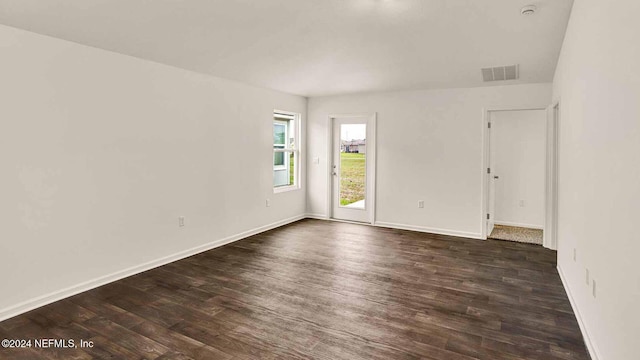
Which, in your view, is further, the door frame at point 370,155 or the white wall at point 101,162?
the door frame at point 370,155

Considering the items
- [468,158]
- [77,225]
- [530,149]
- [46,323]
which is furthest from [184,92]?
[530,149]

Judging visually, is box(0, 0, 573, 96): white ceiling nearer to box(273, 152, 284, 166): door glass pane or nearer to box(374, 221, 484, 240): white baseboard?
box(273, 152, 284, 166): door glass pane

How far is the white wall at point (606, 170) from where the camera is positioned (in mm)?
1541

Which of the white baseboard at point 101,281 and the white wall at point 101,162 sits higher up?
the white wall at point 101,162

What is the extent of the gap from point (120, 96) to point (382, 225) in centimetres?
434

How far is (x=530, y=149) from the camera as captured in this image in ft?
20.9

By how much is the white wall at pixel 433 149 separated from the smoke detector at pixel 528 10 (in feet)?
8.71

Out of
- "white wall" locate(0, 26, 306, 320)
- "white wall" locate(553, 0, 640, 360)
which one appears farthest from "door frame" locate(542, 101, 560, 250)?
"white wall" locate(0, 26, 306, 320)

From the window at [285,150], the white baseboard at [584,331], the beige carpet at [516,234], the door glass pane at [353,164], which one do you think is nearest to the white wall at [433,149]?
the door glass pane at [353,164]

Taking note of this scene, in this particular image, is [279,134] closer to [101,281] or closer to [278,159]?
[278,159]

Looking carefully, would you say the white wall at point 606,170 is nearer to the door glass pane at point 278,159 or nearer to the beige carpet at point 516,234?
the beige carpet at point 516,234

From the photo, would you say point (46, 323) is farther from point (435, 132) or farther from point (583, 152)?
point (435, 132)

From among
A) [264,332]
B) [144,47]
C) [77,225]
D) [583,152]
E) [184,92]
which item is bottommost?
[264,332]

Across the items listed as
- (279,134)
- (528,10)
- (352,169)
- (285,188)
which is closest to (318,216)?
(285,188)
